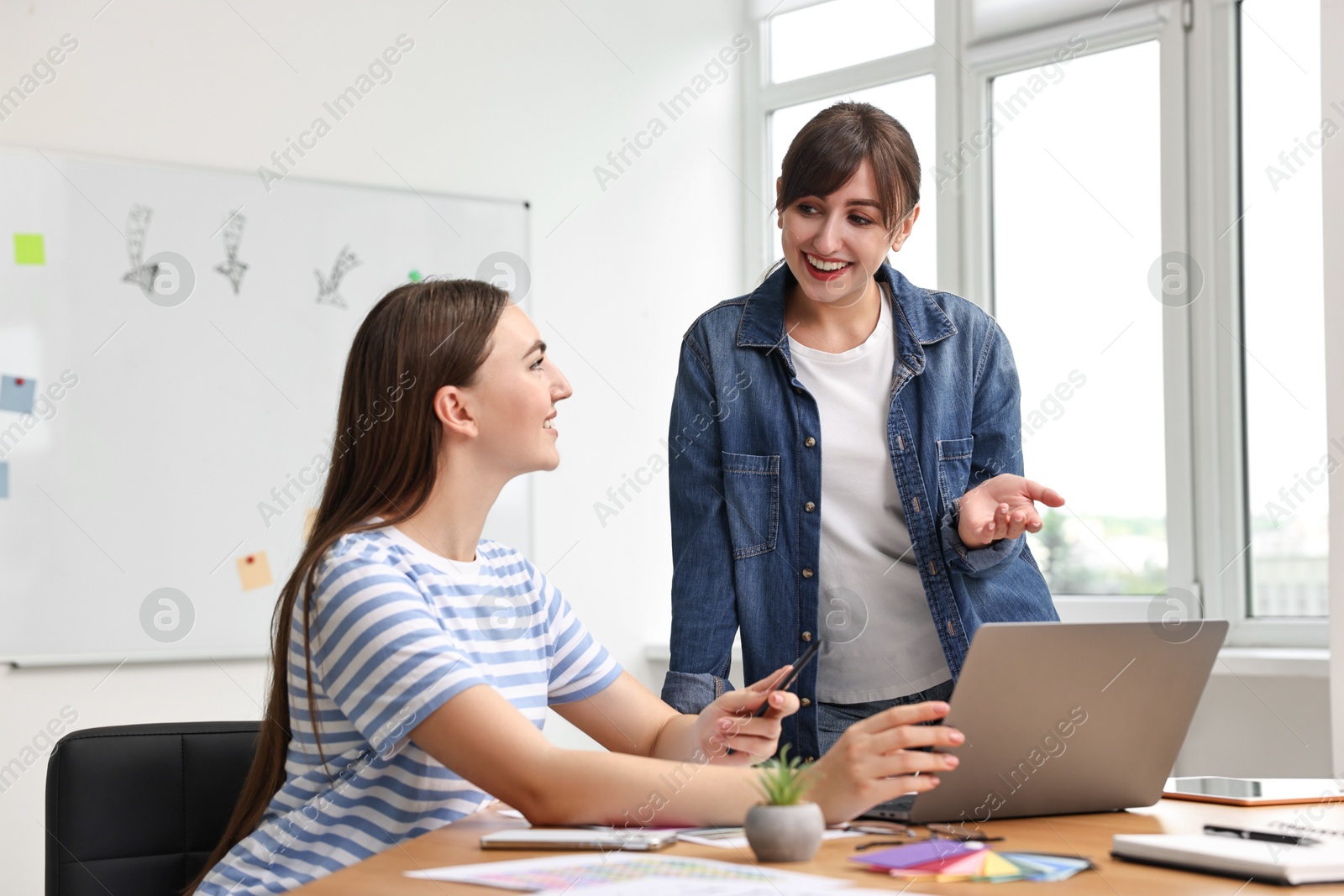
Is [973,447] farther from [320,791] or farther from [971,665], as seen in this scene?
[320,791]

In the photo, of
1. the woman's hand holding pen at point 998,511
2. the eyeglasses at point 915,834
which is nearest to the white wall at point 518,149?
the woman's hand holding pen at point 998,511

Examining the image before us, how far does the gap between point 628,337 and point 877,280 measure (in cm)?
212

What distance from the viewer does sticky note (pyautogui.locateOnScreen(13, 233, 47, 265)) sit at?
2.95 meters

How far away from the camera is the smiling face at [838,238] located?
5.53 ft

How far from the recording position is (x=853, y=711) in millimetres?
1658

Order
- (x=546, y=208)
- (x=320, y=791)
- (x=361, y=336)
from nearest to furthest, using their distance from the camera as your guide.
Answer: (x=320, y=791)
(x=361, y=336)
(x=546, y=208)

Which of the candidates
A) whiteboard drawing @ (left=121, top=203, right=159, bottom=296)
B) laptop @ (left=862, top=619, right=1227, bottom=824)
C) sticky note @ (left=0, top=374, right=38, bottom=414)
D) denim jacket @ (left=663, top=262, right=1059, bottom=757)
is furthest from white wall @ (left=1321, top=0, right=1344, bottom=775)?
sticky note @ (left=0, top=374, right=38, bottom=414)

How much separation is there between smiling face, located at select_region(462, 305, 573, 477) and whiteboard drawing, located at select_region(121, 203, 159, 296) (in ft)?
6.23

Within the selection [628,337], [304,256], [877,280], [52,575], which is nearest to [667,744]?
[877,280]

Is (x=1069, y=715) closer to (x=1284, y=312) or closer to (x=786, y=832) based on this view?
(x=786, y=832)

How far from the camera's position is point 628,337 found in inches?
154

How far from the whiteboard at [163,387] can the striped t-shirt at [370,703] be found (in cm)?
189

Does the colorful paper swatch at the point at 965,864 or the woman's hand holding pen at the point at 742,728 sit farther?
the woman's hand holding pen at the point at 742,728

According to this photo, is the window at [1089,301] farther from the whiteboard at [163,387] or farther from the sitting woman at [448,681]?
the sitting woman at [448,681]
